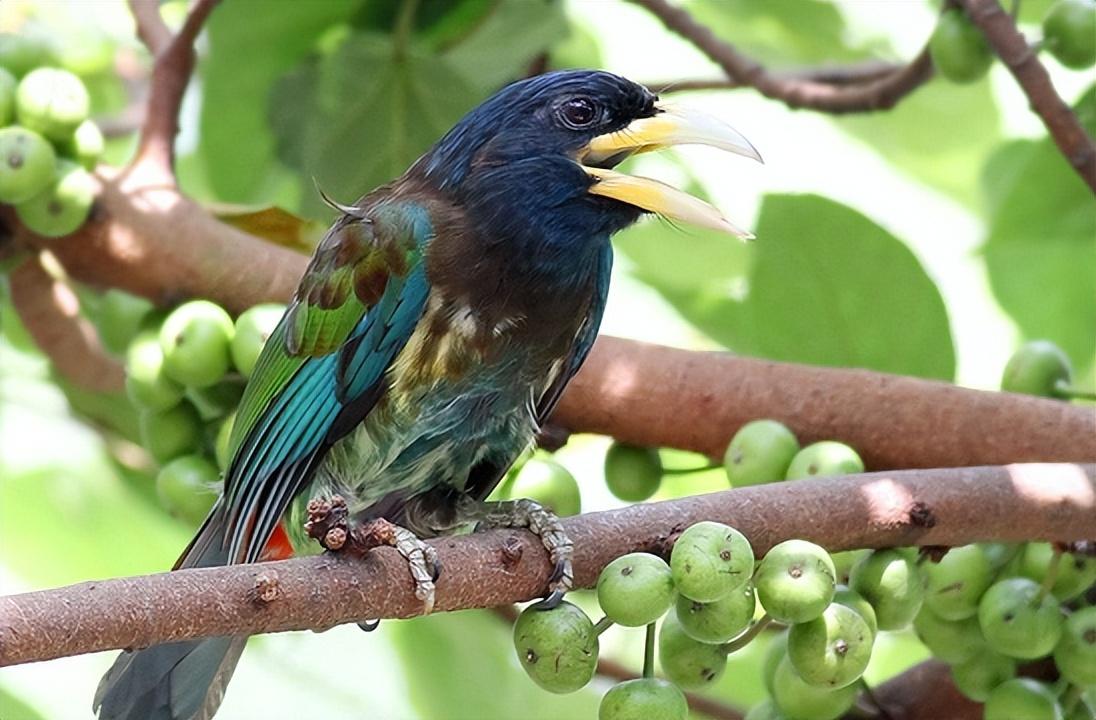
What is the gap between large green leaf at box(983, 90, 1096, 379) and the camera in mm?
3225

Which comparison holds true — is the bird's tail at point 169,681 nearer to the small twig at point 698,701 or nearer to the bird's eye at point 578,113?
the small twig at point 698,701

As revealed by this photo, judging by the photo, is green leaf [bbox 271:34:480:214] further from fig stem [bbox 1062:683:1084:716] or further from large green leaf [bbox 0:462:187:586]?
fig stem [bbox 1062:683:1084:716]

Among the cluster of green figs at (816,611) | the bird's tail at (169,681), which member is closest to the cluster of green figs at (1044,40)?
the cluster of green figs at (816,611)

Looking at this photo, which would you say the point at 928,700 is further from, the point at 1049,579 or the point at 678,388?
the point at 678,388

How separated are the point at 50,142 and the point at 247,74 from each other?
803 millimetres

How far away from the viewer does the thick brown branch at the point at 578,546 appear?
1630mm

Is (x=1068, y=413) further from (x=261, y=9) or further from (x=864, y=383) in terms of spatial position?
(x=261, y=9)

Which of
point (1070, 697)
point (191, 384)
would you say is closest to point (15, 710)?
point (191, 384)

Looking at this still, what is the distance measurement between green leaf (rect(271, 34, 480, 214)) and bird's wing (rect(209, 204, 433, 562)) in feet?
2.76

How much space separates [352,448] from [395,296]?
25 centimetres

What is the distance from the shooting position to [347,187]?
3.44 metres

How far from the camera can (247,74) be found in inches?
139

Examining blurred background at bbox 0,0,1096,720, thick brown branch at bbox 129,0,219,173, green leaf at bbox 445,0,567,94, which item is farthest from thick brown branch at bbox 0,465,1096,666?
green leaf at bbox 445,0,567,94

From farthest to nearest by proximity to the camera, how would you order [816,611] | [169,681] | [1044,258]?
[1044,258] < [169,681] < [816,611]
